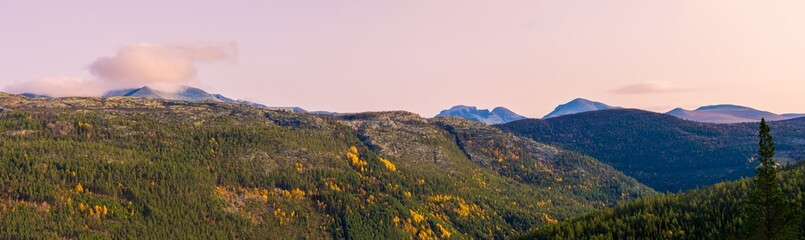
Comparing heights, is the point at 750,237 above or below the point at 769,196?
below

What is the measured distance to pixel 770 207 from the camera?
6669 centimetres

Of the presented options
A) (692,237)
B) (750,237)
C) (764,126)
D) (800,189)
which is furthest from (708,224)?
(764,126)

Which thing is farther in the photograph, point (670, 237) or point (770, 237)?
point (670, 237)

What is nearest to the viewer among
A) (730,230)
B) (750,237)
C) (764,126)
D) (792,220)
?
(764,126)

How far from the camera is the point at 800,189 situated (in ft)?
653

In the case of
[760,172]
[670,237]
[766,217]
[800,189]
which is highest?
[760,172]

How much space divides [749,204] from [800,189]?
6727 inches

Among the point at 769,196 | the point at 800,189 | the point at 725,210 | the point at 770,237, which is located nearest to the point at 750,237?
the point at 770,237

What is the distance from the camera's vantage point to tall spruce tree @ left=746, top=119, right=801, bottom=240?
2557 inches

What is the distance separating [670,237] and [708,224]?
15.1 meters

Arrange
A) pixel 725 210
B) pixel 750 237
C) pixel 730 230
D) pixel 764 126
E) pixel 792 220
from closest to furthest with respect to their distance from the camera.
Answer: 1. pixel 764 126
2. pixel 792 220
3. pixel 750 237
4. pixel 730 230
5. pixel 725 210

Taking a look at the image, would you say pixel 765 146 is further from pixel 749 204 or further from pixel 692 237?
pixel 692 237

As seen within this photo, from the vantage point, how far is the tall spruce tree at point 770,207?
64938mm

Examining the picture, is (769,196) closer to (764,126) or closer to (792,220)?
(792,220)
